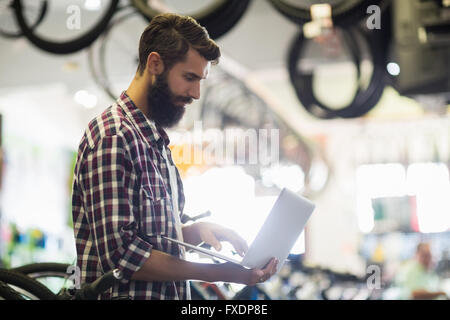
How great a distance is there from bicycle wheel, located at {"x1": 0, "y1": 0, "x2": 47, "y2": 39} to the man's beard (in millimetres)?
2271

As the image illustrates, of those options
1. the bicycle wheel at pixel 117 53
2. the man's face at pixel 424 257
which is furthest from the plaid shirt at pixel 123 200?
the man's face at pixel 424 257

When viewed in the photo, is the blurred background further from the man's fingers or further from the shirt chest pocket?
the shirt chest pocket

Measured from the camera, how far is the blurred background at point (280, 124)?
3.57 metres

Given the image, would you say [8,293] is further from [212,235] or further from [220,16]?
[220,16]

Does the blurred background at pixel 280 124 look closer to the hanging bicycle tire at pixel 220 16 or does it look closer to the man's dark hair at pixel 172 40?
the hanging bicycle tire at pixel 220 16

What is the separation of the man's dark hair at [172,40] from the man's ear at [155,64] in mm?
12

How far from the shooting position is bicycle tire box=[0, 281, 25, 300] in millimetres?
2080

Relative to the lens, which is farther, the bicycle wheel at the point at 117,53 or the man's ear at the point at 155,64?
the bicycle wheel at the point at 117,53

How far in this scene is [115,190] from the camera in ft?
5.51

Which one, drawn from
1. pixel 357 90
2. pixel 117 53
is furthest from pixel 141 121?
pixel 357 90

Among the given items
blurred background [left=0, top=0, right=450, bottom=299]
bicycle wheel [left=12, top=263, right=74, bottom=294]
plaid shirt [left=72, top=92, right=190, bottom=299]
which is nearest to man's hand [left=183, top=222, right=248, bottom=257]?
plaid shirt [left=72, top=92, right=190, bottom=299]

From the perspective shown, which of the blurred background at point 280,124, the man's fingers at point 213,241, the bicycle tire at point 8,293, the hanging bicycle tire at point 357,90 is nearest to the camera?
the man's fingers at point 213,241

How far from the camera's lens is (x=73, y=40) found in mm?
3680

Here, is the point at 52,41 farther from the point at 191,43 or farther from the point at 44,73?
the point at 44,73
